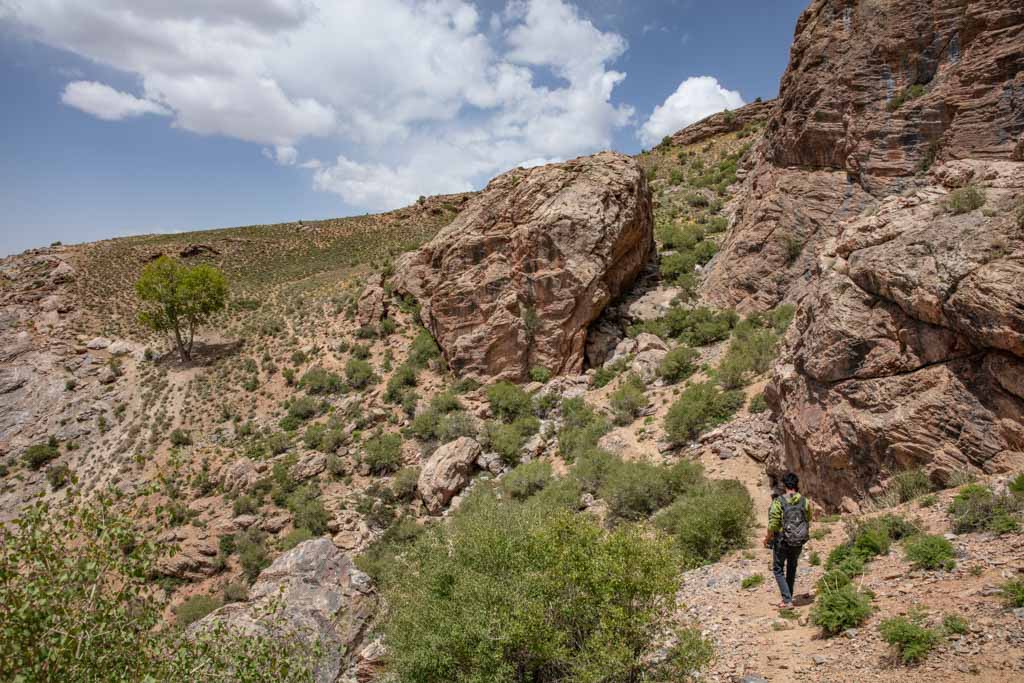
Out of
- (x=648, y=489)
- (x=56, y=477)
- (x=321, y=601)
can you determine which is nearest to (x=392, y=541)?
(x=321, y=601)

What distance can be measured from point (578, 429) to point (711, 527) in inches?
303

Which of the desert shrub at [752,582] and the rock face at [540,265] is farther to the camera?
the rock face at [540,265]

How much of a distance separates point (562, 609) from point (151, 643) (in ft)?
13.3

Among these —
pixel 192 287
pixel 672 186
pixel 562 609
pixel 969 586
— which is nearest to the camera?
pixel 969 586

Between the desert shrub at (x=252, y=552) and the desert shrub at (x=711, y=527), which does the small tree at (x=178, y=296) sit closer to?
the desert shrub at (x=252, y=552)

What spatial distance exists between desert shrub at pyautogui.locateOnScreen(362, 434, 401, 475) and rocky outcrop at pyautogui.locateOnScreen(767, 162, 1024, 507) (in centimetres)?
1251

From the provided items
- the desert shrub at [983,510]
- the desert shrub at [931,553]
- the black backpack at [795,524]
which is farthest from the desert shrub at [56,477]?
the desert shrub at [983,510]

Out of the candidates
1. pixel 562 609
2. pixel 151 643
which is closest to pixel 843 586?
pixel 562 609

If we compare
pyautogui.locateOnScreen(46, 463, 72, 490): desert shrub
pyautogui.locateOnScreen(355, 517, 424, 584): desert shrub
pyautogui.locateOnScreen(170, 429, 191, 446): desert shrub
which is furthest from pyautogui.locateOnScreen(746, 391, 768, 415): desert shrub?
pyautogui.locateOnScreen(46, 463, 72, 490): desert shrub

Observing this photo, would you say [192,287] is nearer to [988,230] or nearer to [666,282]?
[666,282]

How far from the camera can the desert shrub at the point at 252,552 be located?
15094mm

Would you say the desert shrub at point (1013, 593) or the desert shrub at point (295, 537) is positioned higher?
the desert shrub at point (1013, 593)

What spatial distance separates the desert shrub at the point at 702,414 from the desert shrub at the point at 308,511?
430 inches

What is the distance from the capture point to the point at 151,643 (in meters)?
4.68
